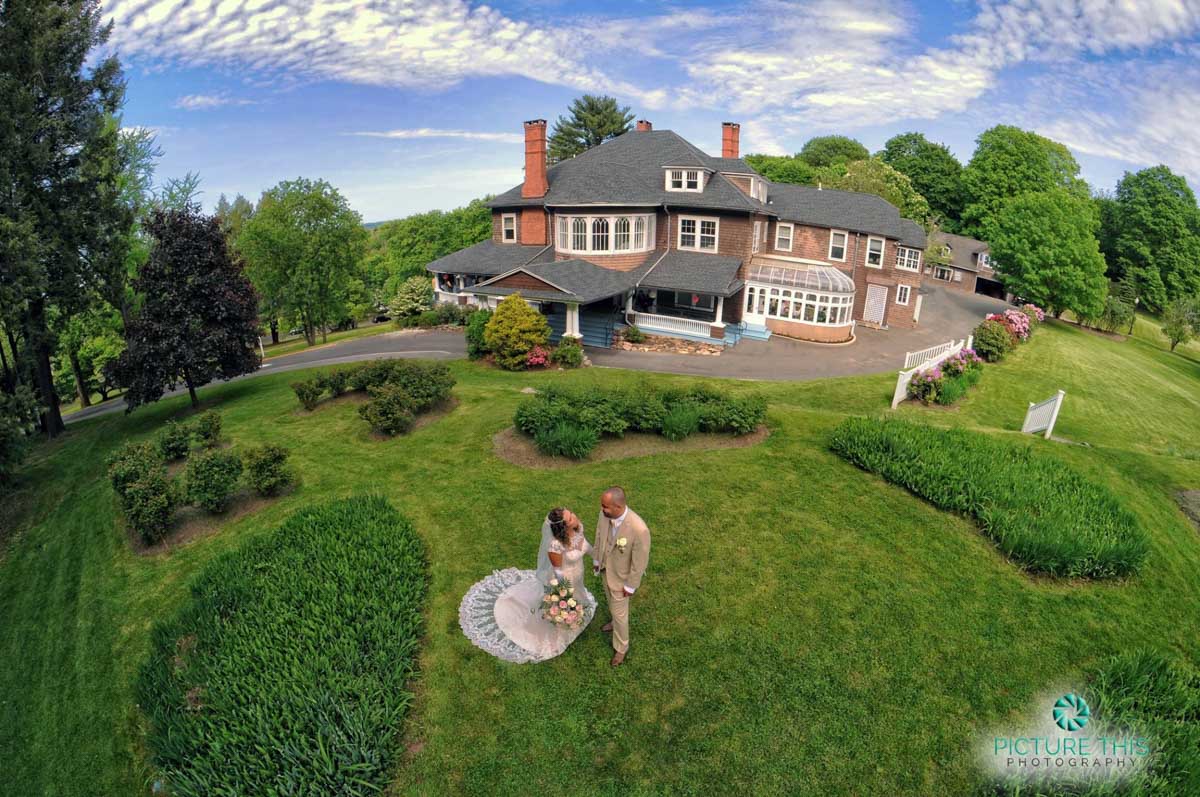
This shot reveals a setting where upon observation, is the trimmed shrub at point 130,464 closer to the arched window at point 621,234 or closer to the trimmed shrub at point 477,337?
the trimmed shrub at point 477,337

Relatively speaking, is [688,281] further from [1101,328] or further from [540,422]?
[1101,328]

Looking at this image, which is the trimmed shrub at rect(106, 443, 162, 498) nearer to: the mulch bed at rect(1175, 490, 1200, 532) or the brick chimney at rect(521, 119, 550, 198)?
the mulch bed at rect(1175, 490, 1200, 532)

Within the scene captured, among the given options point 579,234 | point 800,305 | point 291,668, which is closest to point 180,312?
point 291,668

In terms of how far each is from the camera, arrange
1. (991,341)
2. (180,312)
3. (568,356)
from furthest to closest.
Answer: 1. (991,341)
2. (568,356)
3. (180,312)

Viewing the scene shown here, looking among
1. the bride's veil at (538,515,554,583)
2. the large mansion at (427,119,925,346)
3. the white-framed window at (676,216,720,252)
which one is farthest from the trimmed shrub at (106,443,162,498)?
the white-framed window at (676,216,720,252)

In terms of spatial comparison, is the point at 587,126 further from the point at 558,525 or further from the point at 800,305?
the point at 558,525

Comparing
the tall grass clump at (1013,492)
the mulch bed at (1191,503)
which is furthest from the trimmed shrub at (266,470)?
the mulch bed at (1191,503)
